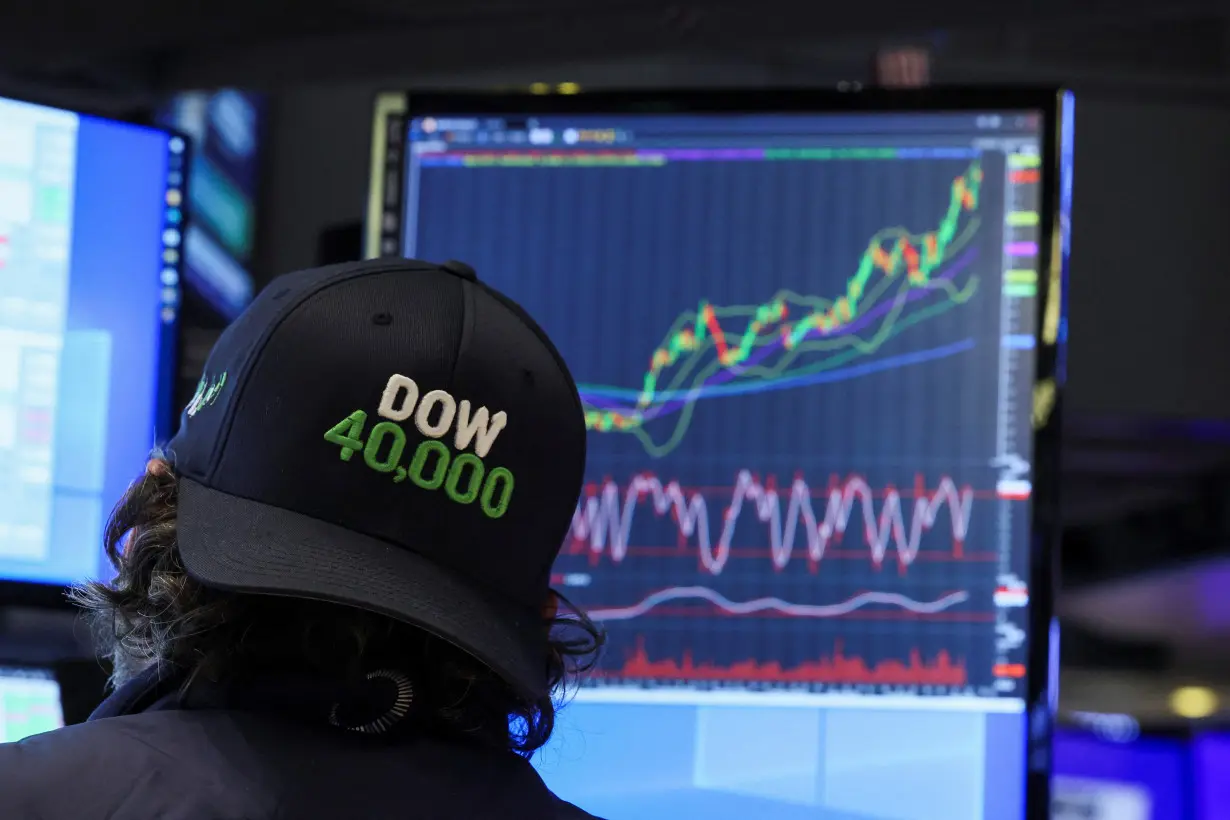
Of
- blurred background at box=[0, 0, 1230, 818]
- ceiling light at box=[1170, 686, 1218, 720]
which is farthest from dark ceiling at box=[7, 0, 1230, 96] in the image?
ceiling light at box=[1170, 686, 1218, 720]

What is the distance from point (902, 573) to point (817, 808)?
0.66 feet

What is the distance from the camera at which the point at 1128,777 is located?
5.94ft

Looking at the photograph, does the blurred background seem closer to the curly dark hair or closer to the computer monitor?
the computer monitor

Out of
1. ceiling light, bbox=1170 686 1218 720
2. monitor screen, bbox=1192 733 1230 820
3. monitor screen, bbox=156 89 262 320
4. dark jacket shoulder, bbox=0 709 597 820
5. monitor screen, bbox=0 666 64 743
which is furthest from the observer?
ceiling light, bbox=1170 686 1218 720

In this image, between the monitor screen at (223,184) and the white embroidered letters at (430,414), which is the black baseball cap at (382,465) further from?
the monitor screen at (223,184)

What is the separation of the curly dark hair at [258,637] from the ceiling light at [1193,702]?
1416 mm

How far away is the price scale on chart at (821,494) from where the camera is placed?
3.79 ft

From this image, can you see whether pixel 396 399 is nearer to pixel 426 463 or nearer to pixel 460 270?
pixel 426 463

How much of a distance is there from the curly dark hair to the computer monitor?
14.0 inches

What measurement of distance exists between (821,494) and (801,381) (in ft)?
0.32

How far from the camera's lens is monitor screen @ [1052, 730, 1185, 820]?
1787 millimetres

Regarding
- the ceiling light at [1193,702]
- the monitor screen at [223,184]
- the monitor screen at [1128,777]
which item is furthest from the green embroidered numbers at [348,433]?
the ceiling light at [1193,702]

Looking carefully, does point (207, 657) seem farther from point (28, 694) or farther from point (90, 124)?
point (90, 124)

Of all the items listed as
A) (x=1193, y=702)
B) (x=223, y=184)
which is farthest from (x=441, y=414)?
(x=1193, y=702)
